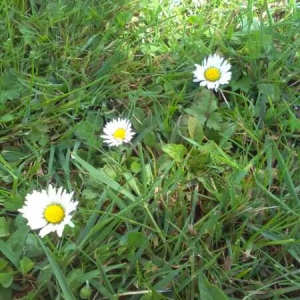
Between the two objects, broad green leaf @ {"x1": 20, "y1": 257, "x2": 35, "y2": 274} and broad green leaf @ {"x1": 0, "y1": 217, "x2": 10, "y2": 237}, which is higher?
broad green leaf @ {"x1": 0, "y1": 217, "x2": 10, "y2": 237}

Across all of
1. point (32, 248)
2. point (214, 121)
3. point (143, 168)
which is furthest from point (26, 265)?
point (214, 121)

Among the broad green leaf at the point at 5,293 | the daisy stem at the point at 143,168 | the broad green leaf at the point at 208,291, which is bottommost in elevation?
the broad green leaf at the point at 208,291

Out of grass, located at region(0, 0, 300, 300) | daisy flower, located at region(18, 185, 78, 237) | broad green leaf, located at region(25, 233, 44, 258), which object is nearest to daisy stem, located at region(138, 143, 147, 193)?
grass, located at region(0, 0, 300, 300)

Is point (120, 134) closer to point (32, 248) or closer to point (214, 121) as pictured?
point (214, 121)

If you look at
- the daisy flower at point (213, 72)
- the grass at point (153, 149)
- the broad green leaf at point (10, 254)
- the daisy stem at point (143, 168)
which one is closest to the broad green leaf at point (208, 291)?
the grass at point (153, 149)

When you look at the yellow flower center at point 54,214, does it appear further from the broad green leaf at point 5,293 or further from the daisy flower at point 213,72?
the daisy flower at point 213,72

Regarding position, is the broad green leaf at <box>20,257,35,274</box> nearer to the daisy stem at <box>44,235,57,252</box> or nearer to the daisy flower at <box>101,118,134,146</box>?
the daisy stem at <box>44,235,57,252</box>
